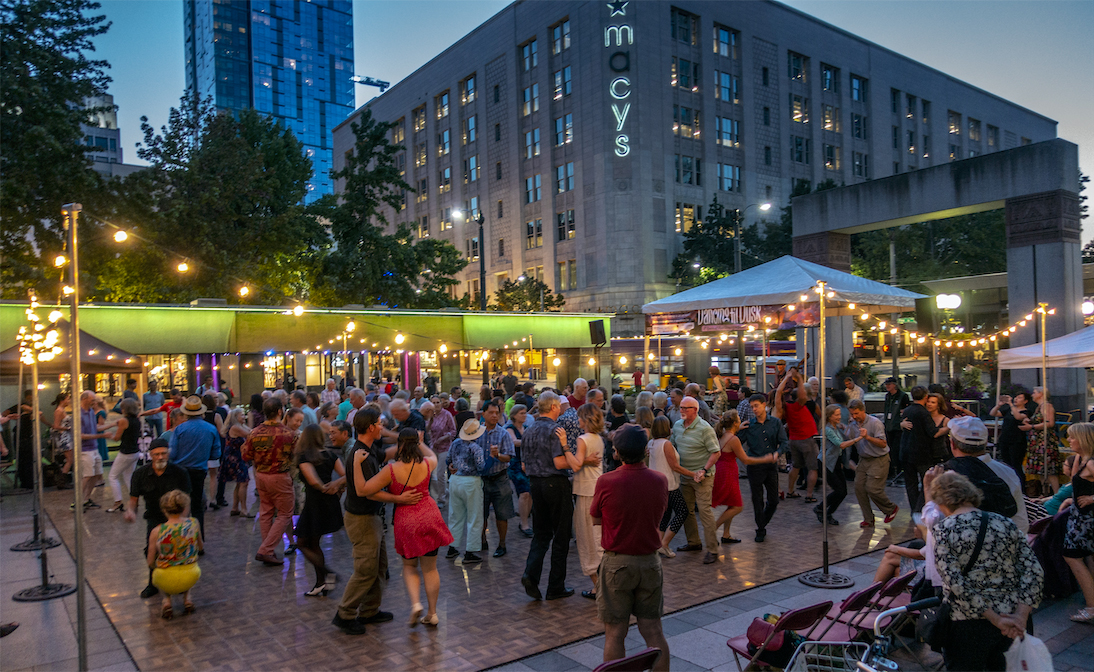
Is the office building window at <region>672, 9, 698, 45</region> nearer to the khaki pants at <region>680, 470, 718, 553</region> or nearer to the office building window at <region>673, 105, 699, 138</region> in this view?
the office building window at <region>673, 105, 699, 138</region>

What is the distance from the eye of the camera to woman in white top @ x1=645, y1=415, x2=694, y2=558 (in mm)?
6785

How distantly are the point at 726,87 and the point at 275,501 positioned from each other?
45588 mm

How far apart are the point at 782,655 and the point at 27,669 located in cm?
551

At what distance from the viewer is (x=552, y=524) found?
6445mm

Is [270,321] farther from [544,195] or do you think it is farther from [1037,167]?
[544,195]

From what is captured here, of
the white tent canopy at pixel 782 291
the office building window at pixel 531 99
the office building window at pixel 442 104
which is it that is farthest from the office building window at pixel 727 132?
the white tent canopy at pixel 782 291

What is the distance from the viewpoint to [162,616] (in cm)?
607

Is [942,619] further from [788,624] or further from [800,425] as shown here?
[800,425]

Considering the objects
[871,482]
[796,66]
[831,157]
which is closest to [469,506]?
[871,482]

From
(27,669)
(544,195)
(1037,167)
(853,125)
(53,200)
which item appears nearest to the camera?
(27,669)

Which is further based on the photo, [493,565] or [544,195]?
[544,195]

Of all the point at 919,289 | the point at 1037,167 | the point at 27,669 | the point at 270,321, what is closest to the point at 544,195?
the point at 919,289

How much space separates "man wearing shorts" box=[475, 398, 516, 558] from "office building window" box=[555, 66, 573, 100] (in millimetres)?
40358

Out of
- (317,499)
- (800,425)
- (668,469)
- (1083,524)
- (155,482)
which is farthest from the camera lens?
(800,425)
